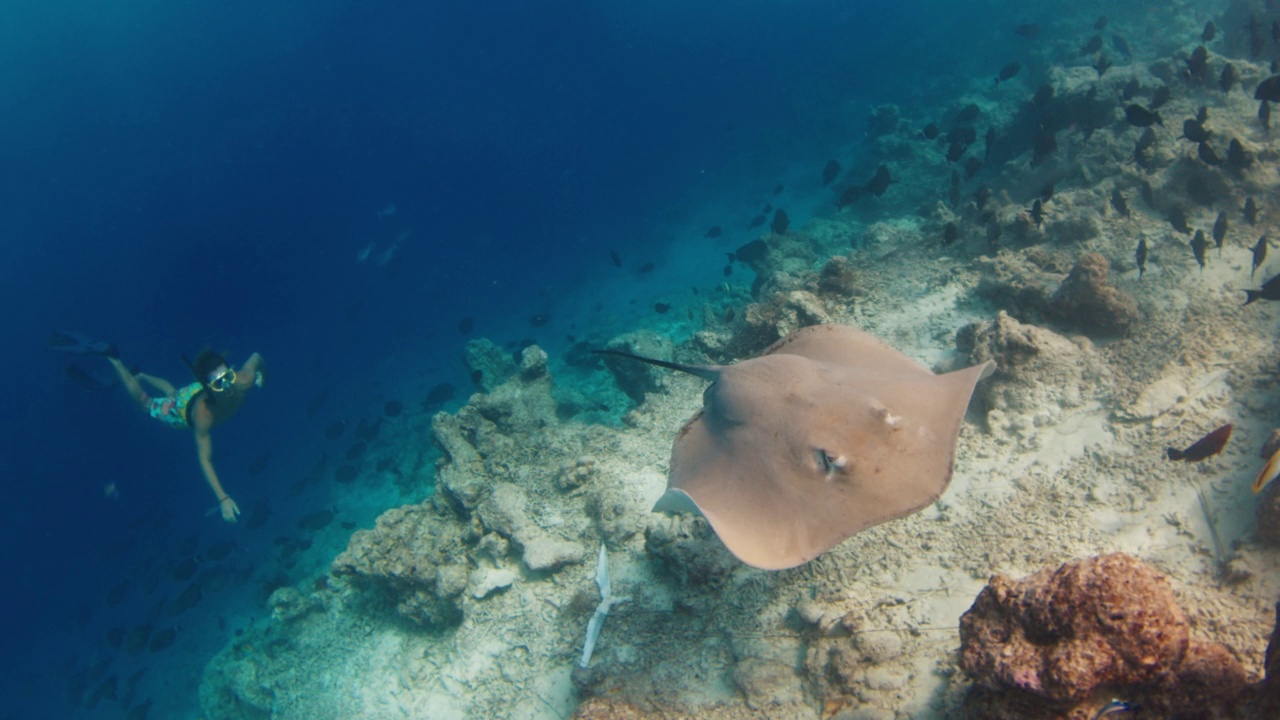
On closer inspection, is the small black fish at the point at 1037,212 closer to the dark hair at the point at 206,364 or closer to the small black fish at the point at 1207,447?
the small black fish at the point at 1207,447

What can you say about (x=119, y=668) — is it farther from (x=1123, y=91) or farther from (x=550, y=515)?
(x=1123, y=91)

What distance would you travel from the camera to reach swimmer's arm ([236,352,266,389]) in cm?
816

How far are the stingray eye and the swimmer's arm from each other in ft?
28.6

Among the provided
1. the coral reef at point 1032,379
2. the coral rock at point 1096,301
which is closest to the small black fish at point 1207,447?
the coral reef at point 1032,379

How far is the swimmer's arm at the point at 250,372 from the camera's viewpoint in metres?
8.16

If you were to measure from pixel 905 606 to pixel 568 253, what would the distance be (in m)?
31.6

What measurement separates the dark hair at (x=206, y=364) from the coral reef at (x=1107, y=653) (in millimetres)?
8428

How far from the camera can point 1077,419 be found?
4.18m

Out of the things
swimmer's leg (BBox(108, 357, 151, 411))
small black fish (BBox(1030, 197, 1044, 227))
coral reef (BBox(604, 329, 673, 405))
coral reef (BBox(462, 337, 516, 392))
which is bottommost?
coral reef (BBox(462, 337, 516, 392))

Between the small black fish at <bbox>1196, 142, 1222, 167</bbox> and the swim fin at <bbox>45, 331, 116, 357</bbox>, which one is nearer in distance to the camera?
the small black fish at <bbox>1196, 142, 1222, 167</bbox>

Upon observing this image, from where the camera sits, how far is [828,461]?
2754 mm

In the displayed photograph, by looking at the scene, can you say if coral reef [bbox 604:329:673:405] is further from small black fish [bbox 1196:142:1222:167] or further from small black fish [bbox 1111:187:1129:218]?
small black fish [bbox 1196:142:1222:167]

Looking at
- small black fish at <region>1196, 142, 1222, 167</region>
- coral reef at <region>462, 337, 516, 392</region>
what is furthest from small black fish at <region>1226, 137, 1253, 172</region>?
coral reef at <region>462, 337, 516, 392</region>

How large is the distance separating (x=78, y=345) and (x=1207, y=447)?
17.2m
